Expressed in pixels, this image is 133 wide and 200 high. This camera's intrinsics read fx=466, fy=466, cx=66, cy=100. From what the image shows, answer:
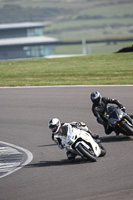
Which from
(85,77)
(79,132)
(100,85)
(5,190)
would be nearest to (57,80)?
(85,77)

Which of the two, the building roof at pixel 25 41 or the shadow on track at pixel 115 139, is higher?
the building roof at pixel 25 41

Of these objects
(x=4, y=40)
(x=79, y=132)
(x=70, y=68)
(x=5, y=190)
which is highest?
(x=4, y=40)

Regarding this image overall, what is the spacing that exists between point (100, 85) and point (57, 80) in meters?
3.51

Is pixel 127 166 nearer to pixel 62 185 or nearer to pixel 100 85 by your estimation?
pixel 62 185

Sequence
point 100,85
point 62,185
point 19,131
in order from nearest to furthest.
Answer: point 62,185
point 19,131
point 100,85

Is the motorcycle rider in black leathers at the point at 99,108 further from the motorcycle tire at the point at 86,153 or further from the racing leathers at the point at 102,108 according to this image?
the motorcycle tire at the point at 86,153

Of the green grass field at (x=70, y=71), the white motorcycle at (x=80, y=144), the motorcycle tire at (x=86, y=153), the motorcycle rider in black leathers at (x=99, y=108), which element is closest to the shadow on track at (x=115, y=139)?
the motorcycle rider in black leathers at (x=99, y=108)

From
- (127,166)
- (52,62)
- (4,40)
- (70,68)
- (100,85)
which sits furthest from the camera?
(4,40)

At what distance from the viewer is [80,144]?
1138 centimetres

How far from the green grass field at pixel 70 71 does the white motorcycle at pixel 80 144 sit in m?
12.5

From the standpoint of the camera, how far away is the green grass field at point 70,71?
25484 mm

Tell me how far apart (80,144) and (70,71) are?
18051 mm

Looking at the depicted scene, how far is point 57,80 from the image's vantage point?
→ 26.2m

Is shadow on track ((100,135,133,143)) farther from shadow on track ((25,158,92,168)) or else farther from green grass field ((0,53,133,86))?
green grass field ((0,53,133,86))
